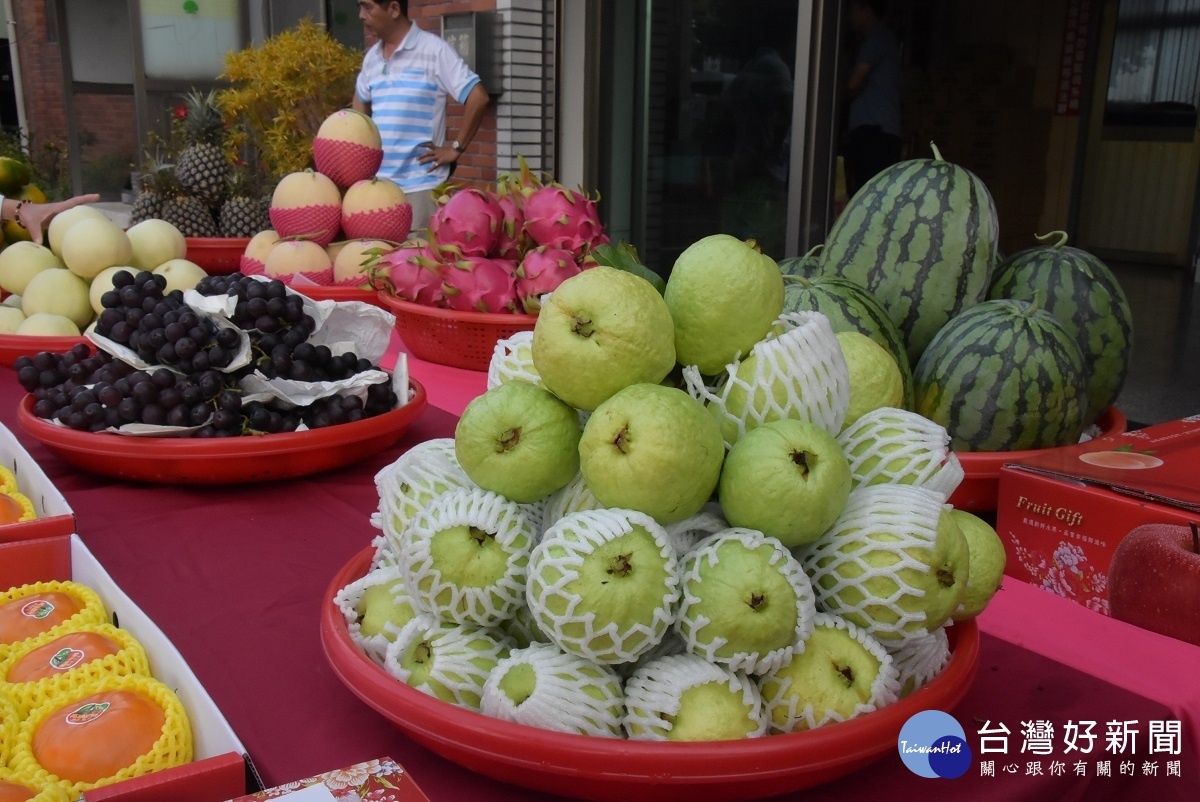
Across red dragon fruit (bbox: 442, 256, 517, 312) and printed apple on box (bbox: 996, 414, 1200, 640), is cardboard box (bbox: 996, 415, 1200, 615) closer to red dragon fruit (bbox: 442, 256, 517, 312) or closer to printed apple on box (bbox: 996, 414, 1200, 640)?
printed apple on box (bbox: 996, 414, 1200, 640)

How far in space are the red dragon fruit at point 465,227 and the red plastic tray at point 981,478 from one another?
3.87ft

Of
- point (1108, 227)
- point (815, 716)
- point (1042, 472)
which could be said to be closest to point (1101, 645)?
point (1042, 472)

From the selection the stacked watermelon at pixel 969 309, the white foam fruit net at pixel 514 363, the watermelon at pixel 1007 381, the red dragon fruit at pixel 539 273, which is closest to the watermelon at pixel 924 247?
the stacked watermelon at pixel 969 309

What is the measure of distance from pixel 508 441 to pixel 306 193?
2212 mm

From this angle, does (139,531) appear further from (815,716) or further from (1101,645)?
(1101,645)

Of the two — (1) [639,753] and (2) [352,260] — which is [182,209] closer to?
(2) [352,260]

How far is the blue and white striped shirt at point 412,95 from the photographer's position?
4535 millimetres

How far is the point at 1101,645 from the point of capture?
1026 mm

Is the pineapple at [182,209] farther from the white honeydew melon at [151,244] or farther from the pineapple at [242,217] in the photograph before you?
the white honeydew melon at [151,244]

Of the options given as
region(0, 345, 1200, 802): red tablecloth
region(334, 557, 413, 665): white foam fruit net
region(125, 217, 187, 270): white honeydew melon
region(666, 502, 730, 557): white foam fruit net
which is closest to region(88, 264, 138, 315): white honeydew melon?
region(125, 217, 187, 270): white honeydew melon

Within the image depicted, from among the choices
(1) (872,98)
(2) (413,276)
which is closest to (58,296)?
(2) (413,276)

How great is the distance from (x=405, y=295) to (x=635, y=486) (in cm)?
156

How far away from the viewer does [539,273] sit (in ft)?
6.66

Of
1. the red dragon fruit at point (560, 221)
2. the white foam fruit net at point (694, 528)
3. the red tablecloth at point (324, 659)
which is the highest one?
the red dragon fruit at point (560, 221)
